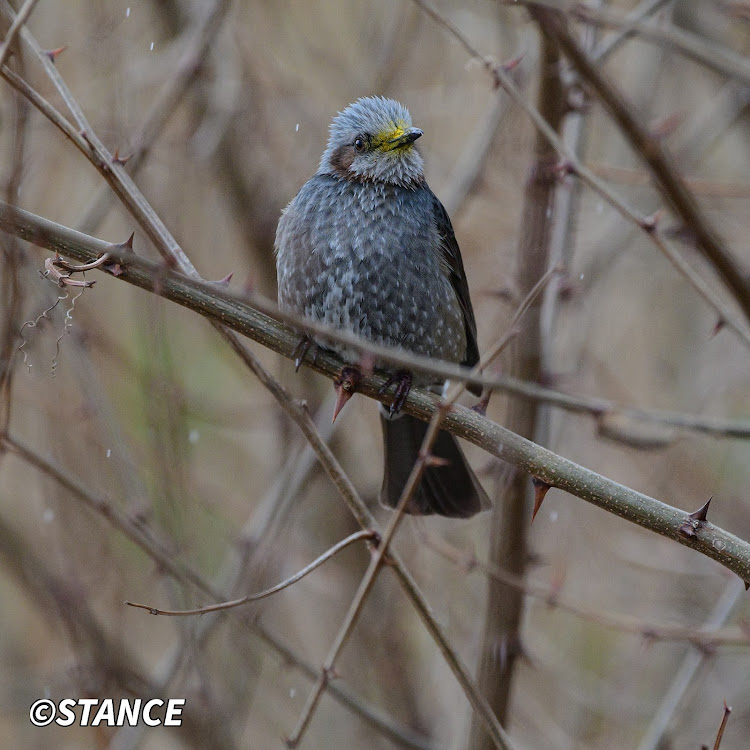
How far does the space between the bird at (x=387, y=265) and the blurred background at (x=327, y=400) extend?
455mm

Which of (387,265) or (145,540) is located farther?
(387,265)

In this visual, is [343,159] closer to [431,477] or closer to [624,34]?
[624,34]

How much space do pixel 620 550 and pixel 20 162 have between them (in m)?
4.56

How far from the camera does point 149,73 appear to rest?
5379 mm

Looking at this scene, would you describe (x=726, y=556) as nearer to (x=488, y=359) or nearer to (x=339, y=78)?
(x=488, y=359)

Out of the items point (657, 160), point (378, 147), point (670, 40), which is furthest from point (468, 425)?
point (378, 147)

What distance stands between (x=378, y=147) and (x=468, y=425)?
1.74m

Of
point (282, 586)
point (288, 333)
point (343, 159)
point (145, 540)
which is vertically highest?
point (343, 159)

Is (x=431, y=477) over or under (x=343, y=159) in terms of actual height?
under

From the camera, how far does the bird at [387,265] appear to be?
12.7 ft

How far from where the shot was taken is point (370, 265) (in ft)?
12.6

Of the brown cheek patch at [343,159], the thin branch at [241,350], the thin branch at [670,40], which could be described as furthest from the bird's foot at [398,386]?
the thin branch at [670,40]

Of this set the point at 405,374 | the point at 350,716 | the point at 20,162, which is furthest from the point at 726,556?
the point at 350,716

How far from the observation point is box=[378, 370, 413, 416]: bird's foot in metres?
3.26
